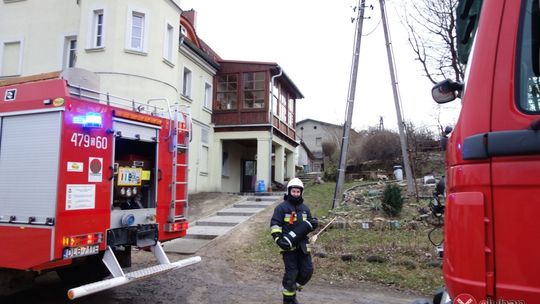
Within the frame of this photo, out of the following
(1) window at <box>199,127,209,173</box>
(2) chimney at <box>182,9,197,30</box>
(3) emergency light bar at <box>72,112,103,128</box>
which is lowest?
(3) emergency light bar at <box>72,112,103,128</box>

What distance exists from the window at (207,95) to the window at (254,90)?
1750 mm

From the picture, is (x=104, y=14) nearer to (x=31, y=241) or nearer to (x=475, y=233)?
(x=31, y=241)

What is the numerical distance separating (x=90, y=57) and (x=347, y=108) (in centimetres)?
895

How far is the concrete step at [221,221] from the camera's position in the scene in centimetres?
1354

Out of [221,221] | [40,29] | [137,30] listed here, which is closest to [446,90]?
[221,221]

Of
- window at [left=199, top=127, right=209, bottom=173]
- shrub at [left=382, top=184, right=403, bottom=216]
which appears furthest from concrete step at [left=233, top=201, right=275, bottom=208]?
shrub at [left=382, top=184, right=403, bottom=216]

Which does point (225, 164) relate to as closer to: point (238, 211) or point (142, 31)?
point (238, 211)

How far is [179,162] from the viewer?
7.23 meters

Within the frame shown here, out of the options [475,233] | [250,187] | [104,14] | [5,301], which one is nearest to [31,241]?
[5,301]

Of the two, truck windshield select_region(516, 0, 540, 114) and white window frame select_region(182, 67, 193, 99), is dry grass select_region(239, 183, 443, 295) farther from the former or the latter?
white window frame select_region(182, 67, 193, 99)

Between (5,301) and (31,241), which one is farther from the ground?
(31,241)

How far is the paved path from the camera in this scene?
36.5 feet

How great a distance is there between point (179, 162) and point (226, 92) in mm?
15345

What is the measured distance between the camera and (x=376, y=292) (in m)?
7.47
